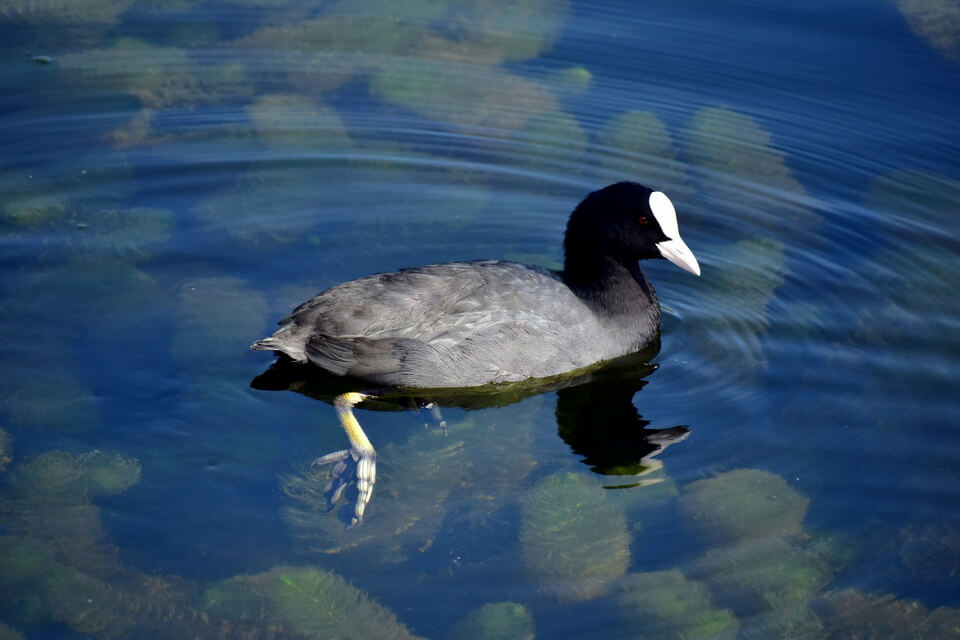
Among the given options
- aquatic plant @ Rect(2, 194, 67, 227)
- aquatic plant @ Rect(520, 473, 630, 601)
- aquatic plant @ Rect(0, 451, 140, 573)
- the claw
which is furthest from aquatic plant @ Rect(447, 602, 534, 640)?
aquatic plant @ Rect(2, 194, 67, 227)

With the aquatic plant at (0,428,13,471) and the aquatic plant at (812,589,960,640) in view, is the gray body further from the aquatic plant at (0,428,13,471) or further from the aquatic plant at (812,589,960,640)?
the aquatic plant at (812,589,960,640)

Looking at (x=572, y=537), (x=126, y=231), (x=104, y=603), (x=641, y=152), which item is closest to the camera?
(x=104, y=603)

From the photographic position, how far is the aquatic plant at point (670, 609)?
4098 mm

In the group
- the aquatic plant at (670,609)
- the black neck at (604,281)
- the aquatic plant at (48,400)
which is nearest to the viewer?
the aquatic plant at (670,609)

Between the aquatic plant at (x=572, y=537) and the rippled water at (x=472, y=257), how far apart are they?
0.05 feet

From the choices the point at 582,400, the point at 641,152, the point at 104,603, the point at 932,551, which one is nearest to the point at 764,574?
the point at 932,551

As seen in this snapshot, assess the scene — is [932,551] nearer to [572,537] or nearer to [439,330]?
[572,537]

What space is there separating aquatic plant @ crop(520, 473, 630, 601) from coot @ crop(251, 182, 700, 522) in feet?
2.78

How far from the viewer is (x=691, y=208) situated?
7086 mm

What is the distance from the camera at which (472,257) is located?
654cm

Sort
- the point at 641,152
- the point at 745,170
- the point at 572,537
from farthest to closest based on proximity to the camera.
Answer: the point at 641,152 → the point at 745,170 → the point at 572,537

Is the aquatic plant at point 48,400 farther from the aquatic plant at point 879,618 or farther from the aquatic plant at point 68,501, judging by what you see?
the aquatic plant at point 879,618

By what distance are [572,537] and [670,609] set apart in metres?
0.53

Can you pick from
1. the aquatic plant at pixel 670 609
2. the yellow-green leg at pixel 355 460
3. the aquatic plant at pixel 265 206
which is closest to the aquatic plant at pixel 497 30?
the aquatic plant at pixel 265 206
